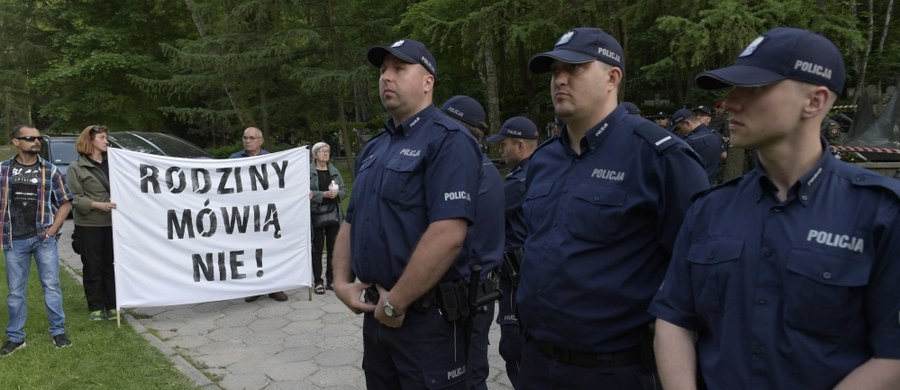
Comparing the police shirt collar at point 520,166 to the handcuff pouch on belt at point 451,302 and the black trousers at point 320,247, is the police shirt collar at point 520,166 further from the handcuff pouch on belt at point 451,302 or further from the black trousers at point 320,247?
the black trousers at point 320,247

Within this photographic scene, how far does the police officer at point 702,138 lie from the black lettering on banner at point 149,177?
20.1 ft

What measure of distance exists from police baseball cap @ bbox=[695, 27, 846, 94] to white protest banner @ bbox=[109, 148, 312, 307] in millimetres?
5882

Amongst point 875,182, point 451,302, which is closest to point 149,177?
point 451,302

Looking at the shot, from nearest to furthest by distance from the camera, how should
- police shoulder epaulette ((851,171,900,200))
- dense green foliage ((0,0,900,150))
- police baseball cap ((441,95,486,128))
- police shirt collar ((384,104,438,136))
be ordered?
police shoulder epaulette ((851,171,900,200)) < police shirt collar ((384,104,438,136)) < police baseball cap ((441,95,486,128)) < dense green foliage ((0,0,900,150))

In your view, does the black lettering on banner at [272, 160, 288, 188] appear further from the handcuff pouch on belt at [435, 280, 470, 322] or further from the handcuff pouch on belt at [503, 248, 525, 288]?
the handcuff pouch on belt at [435, 280, 470, 322]

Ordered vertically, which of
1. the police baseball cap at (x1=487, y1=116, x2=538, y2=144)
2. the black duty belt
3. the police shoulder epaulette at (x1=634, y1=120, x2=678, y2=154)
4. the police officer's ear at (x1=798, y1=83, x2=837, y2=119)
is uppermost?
the police officer's ear at (x1=798, y1=83, x2=837, y2=119)

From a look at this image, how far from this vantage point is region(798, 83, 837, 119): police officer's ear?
159cm

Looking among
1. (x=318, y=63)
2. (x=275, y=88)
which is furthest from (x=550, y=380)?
(x=275, y=88)

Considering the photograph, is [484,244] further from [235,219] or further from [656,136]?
[235,219]

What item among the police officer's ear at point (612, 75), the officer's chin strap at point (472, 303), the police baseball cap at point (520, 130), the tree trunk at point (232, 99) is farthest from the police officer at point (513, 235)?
the tree trunk at point (232, 99)

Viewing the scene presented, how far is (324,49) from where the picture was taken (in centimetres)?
1712

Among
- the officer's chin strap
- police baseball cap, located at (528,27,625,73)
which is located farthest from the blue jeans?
police baseball cap, located at (528,27,625,73)

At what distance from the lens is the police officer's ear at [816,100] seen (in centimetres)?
159

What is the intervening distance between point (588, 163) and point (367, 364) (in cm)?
137
